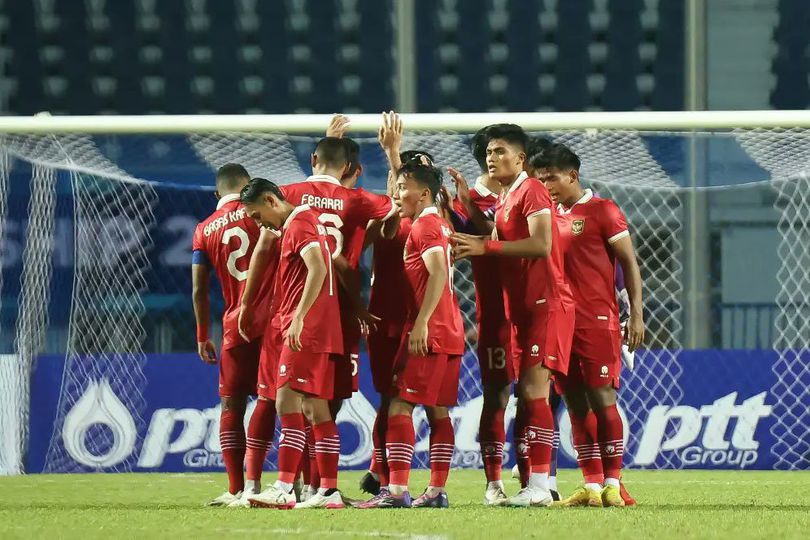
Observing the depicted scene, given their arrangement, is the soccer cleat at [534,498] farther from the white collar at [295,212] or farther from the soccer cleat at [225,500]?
the white collar at [295,212]

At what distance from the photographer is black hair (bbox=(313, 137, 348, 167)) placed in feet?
20.3

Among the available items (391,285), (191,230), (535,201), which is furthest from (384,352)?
(191,230)

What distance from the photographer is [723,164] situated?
1158 centimetres

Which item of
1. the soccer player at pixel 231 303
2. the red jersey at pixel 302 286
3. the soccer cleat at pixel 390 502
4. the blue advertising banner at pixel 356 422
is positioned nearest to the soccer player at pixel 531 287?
the soccer cleat at pixel 390 502

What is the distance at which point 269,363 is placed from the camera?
6.03 metres

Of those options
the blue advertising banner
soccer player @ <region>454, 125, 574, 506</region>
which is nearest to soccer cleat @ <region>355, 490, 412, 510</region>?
soccer player @ <region>454, 125, 574, 506</region>

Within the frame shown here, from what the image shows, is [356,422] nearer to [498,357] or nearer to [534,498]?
[498,357]

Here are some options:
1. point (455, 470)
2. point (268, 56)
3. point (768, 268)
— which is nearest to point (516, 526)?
point (455, 470)

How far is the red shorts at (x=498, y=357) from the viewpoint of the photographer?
6.20 meters

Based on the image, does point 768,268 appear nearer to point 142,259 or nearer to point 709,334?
point 709,334

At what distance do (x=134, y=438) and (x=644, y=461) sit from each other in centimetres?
312

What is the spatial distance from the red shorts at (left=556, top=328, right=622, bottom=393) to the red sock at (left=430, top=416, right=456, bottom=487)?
0.60 metres

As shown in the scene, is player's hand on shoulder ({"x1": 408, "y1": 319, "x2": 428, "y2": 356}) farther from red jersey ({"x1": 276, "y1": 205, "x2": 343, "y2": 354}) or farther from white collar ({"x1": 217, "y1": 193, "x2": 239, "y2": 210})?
white collar ({"x1": 217, "y1": 193, "x2": 239, "y2": 210})

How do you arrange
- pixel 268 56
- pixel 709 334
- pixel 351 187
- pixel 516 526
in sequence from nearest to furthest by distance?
pixel 516 526 → pixel 351 187 → pixel 709 334 → pixel 268 56
